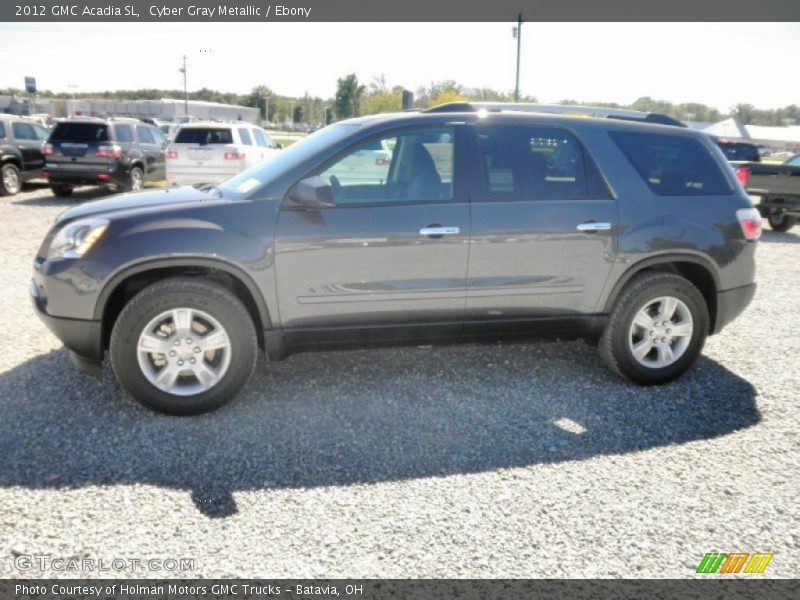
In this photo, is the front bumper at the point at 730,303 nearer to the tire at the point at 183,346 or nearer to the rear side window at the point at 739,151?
the tire at the point at 183,346

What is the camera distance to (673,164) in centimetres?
476

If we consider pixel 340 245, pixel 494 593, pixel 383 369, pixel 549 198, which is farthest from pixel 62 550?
pixel 549 198

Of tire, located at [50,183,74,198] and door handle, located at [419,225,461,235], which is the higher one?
door handle, located at [419,225,461,235]

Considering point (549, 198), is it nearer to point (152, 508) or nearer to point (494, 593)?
point (494, 593)

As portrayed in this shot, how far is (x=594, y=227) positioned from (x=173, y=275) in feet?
8.93

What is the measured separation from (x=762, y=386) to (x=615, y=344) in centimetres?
119

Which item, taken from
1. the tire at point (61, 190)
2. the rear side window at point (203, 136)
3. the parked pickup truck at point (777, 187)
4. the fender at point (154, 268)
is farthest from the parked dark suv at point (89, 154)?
the parked pickup truck at point (777, 187)

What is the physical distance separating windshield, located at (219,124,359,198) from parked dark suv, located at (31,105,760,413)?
0.02m

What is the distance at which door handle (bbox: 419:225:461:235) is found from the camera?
13.8ft

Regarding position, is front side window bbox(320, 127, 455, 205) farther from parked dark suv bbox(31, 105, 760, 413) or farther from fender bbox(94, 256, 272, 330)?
fender bbox(94, 256, 272, 330)

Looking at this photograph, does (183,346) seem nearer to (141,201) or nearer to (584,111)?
(141,201)

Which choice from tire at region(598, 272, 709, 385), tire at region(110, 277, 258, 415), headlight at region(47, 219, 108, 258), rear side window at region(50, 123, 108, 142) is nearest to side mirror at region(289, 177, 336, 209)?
tire at region(110, 277, 258, 415)

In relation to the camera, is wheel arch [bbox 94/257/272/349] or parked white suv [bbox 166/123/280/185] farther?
parked white suv [bbox 166/123/280/185]

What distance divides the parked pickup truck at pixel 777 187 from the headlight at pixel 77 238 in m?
12.9
